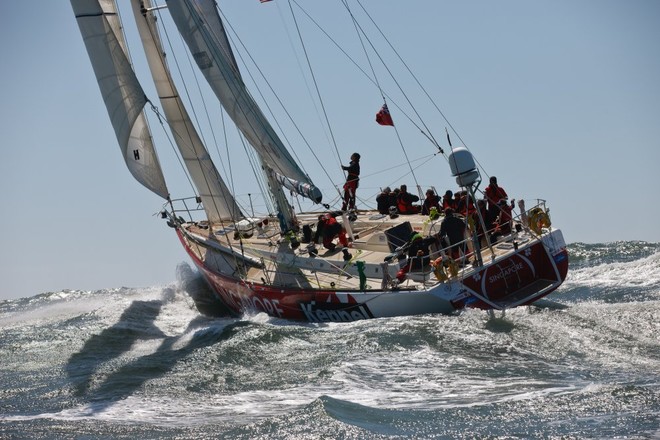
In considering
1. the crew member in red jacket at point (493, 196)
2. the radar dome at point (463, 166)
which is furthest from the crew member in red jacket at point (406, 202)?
the radar dome at point (463, 166)

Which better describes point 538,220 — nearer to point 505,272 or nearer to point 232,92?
Answer: point 505,272

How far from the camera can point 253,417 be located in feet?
41.7

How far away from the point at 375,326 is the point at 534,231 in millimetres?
3185

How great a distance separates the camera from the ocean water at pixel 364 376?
1181 centimetres

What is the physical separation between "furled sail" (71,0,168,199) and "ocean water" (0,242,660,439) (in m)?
3.61

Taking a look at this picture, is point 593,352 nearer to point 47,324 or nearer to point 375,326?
point 375,326

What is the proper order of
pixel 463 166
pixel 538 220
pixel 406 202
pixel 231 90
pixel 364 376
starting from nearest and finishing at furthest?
pixel 364 376 → pixel 463 166 → pixel 538 220 → pixel 231 90 → pixel 406 202

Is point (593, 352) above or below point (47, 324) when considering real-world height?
below

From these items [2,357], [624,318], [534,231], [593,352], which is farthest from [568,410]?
[2,357]

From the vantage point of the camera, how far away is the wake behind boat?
17.0 m

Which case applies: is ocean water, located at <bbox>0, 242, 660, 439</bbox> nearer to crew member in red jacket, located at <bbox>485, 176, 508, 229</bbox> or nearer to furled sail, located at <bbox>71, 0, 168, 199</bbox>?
crew member in red jacket, located at <bbox>485, 176, 508, 229</bbox>

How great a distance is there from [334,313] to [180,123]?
717 centimetres

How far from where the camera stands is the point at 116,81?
2084 cm

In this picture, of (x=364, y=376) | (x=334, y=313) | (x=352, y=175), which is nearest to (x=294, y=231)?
(x=352, y=175)
